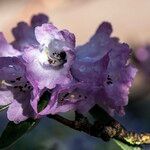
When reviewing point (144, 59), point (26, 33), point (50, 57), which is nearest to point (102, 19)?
point (144, 59)

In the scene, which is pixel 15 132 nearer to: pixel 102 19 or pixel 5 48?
pixel 5 48

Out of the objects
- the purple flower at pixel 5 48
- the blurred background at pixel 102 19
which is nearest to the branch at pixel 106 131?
the purple flower at pixel 5 48

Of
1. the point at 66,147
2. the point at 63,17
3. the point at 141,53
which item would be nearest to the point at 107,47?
the point at 66,147

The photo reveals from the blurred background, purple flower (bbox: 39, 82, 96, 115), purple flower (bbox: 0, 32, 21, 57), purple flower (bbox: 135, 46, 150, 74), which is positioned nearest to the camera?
purple flower (bbox: 39, 82, 96, 115)

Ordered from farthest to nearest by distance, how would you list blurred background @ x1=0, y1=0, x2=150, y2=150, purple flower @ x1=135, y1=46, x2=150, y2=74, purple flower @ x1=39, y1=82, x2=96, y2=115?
blurred background @ x1=0, y1=0, x2=150, y2=150
purple flower @ x1=135, y1=46, x2=150, y2=74
purple flower @ x1=39, y1=82, x2=96, y2=115

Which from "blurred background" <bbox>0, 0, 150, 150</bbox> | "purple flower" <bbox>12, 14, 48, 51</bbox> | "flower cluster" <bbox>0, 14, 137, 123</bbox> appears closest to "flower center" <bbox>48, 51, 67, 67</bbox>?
"flower cluster" <bbox>0, 14, 137, 123</bbox>

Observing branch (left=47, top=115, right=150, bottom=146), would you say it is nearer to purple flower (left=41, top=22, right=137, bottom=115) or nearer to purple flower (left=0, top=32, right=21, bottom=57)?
purple flower (left=41, top=22, right=137, bottom=115)

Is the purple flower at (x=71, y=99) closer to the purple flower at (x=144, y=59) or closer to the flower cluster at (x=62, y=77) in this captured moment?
the flower cluster at (x=62, y=77)
